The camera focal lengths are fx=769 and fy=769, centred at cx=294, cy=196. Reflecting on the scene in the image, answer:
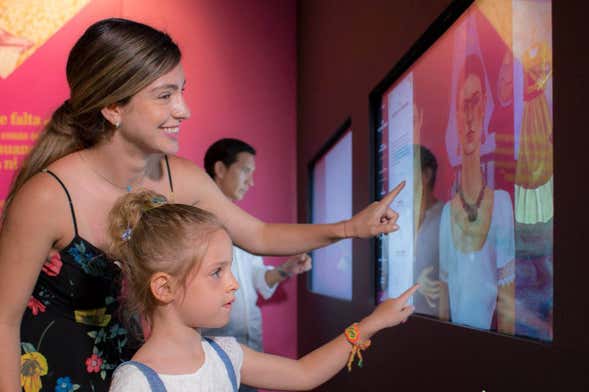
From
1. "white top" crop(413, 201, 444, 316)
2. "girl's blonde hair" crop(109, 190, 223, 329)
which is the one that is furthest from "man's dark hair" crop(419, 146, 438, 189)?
"girl's blonde hair" crop(109, 190, 223, 329)

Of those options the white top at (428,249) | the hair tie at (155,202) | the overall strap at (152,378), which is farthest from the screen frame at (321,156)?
the overall strap at (152,378)

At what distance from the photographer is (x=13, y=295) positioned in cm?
152

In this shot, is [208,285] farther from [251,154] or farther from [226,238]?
[251,154]

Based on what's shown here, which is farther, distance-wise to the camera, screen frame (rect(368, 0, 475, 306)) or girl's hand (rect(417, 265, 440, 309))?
girl's hand (rect(417, 265, 440, 309))

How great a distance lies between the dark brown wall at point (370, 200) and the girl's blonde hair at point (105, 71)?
653 millimetres

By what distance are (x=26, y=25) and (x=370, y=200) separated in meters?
3.14

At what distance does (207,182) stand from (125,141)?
9.3 inches

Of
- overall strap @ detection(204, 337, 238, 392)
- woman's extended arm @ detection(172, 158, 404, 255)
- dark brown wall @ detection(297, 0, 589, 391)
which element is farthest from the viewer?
woman's extended arm @ detection(172, 158, 404, 255)

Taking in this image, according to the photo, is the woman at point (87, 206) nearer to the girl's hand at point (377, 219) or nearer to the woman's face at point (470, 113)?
the girl's hand at point (377, 219)

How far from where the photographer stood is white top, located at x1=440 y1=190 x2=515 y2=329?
1.39 m

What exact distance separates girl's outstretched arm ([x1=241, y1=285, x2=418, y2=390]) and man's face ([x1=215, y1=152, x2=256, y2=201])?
2300 millimetres

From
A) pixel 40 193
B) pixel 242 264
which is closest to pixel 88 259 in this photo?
pixel 40 193

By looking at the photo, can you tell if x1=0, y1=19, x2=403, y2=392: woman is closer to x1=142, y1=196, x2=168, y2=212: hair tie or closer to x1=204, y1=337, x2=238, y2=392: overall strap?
x1=142, y1=196, x2=168, y2=212: hair tie

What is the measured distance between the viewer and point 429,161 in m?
1.95
